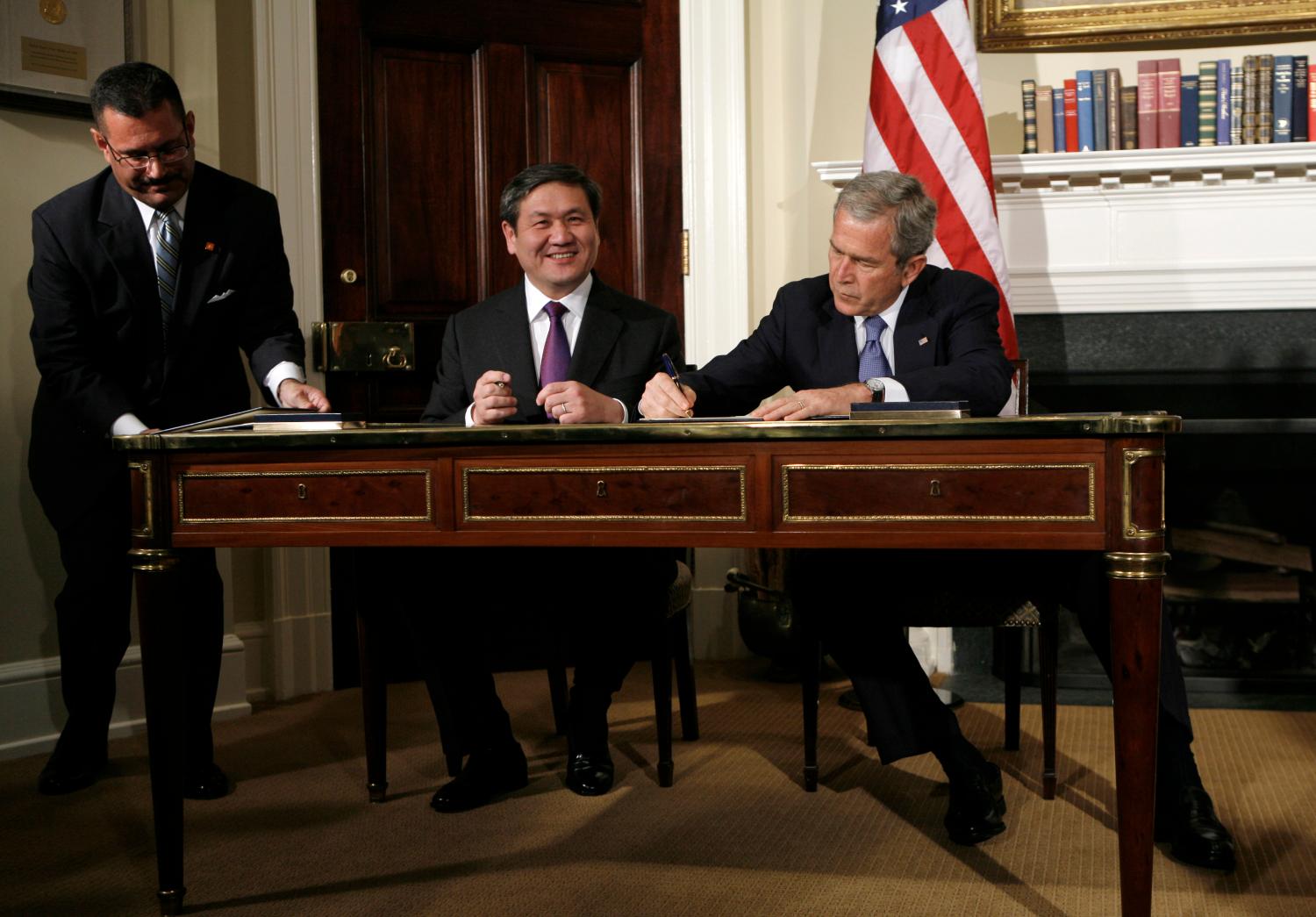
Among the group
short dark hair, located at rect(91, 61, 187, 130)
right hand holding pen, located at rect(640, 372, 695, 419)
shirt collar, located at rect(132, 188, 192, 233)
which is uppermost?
short dark hair, located at rect(91, 61, 187, 130)

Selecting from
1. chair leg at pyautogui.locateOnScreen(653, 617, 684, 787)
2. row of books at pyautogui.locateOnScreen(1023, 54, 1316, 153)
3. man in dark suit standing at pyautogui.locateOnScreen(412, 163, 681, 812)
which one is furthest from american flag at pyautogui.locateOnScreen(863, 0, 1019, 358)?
chair leg at pyautogui.locateOnScreen(653, 617, 684, 787)

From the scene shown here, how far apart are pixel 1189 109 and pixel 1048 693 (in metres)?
1.92

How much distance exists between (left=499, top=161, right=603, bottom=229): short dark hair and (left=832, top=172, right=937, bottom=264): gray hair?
22.5 inches

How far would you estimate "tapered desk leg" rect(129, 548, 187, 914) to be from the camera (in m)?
1.87

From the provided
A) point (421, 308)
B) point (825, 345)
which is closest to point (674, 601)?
point (825, 345)

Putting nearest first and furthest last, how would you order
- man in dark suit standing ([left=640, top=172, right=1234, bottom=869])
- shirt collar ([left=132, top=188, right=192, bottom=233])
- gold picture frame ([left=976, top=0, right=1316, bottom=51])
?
man in dark suit standing ([left=640, top=172, right=1234, bottom=869]), shirt collar ([left=132, top=188, right=192, bottom=233]), gold picture frame ([left=976, top=0, right=1316, bottom=51])

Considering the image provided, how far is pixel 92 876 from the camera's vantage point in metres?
2.09

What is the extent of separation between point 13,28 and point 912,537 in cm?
256

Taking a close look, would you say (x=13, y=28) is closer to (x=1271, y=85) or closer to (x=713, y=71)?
(x=713, y=71)

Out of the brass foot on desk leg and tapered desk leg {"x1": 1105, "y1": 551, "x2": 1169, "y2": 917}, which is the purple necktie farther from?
tapered desk leg {"x1": 1105, "y1": 551, "x2": 1169, "y2": 917}

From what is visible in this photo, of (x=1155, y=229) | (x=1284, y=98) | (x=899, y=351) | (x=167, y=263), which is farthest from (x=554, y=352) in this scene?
(x=1284, y=98)

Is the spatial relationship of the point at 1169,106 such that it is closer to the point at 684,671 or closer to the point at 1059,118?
the point at 1059,118

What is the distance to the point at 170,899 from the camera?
6.19 feet

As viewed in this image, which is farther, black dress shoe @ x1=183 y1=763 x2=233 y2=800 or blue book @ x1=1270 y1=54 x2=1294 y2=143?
blue book @ x1=1270 y1=54 x2=1294 y2=143
